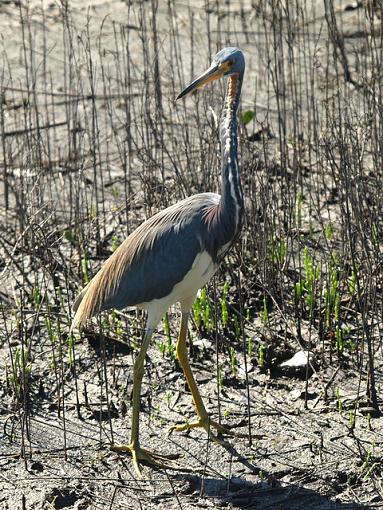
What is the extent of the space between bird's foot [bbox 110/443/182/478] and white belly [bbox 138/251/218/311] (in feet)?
2.27

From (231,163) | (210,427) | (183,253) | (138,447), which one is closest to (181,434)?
(210,427)

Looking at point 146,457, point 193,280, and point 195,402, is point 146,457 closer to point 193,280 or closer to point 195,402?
point 195,402

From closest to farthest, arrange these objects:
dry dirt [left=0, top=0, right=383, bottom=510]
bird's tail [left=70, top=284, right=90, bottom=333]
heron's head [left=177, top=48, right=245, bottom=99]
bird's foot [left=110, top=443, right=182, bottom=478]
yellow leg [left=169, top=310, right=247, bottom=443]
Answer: dry dirt [left=0, top=0, right=383, bottom=510] → bird's foot [left=110, top=443, right=182, bottom=478] → heron's head [left=177, top=48, right=245, bottom=99] → yellow leg [left=169, top=310, right=247, bottom=443] → bird's tail [left=70, top=284, right=90, bottom=333]

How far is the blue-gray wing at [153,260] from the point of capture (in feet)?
15.9

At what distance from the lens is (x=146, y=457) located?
4730 mm

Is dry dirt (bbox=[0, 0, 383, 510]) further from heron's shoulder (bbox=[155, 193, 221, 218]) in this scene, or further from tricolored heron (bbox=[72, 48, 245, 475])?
heron's shoulder (bbox=[155, 193, 221, 218])

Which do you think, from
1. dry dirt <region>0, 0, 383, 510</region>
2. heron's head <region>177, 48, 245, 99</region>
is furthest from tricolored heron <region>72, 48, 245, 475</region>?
dry dirt <region>0, 0, 383, 510</region>

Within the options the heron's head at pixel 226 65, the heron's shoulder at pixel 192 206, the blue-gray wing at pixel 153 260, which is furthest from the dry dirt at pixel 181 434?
the heron's head at pixel 226 65

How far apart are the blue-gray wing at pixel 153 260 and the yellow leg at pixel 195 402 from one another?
1.01 feet

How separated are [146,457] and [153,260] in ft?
3.11

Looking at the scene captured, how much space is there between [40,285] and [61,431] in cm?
149

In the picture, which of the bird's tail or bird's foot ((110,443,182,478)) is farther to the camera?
the bird's tail

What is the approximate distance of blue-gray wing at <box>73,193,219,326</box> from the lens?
4.85 metres

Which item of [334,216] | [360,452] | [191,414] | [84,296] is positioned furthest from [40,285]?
[360,452]
